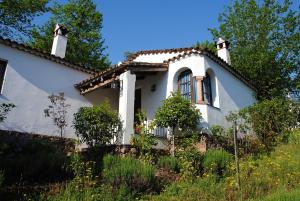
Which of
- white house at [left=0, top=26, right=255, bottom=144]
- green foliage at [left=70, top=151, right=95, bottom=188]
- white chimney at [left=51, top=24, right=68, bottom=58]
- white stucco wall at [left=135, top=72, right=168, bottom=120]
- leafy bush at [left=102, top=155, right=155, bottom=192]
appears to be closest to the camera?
green foliage at [left=70, top=151, right=95, bottom=188]

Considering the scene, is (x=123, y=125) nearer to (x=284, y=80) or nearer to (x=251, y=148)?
(x=251, y=148)

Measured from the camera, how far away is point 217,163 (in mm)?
9719

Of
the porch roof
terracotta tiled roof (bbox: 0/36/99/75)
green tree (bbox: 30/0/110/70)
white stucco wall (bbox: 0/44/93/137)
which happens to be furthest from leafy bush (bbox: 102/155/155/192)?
green tree (bbox: 30/0/110/70)

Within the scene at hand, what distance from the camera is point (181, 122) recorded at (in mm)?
11703

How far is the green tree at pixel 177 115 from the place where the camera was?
1167cm

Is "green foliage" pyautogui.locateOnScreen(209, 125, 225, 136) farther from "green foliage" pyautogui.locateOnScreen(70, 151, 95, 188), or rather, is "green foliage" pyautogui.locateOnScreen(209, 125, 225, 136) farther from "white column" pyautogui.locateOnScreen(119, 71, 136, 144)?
"green foliage" pyautogui.locateOnScreen(70, 151, 95, 188)

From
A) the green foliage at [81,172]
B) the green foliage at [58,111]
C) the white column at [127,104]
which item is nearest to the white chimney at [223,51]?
the white column at [127,104]

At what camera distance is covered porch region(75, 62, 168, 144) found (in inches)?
474

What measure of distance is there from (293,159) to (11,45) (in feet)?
37.5

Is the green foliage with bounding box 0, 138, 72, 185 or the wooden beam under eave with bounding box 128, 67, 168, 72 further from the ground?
the wooden beam under eave with bounding box 128, 67, 168, 72

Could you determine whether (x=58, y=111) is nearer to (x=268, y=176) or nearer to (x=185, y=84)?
(x=185, y=84)

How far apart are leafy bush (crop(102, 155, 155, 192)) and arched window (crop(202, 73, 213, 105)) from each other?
593cm

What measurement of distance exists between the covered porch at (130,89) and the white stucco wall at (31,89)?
1014mm

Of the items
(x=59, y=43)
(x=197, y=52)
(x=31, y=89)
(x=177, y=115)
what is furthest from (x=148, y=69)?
(x=59, y=43)
